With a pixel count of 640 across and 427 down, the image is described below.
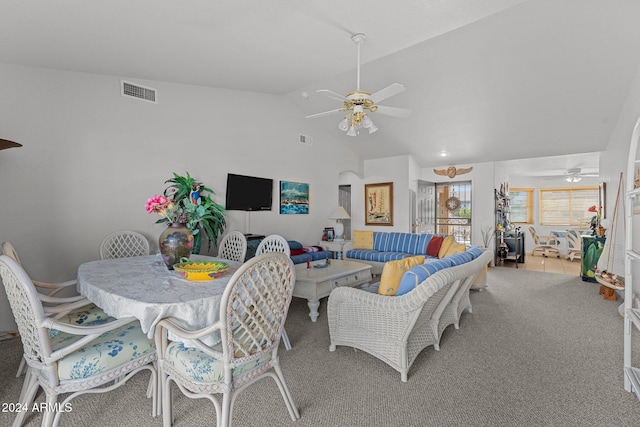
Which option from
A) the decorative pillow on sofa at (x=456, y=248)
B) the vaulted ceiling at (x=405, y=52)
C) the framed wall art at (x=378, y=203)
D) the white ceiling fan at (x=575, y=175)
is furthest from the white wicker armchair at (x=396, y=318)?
the white ceiling fan at (x=575, y=175)

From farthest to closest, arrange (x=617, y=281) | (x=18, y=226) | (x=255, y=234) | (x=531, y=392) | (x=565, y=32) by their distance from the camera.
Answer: (x=255, y=234), (x=617, y=281), (x=565, y=32), (x=18, y=226), (x=531, y=392)

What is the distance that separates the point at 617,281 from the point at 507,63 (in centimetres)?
300

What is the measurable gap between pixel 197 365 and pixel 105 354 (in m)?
0.52

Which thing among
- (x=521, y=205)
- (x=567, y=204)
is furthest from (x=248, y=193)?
(x=567, y=204)

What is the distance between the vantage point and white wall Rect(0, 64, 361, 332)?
315 centimetres

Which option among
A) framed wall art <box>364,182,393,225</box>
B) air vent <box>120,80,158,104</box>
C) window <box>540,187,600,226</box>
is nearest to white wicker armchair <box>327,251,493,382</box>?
air vent <box>120,80,158,104</box>

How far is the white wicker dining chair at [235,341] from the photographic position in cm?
151

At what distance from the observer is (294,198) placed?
6105mm

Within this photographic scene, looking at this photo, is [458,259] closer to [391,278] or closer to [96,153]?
[391,278]

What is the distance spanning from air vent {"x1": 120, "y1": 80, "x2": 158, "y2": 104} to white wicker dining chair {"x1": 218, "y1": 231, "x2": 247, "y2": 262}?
6.93 ft

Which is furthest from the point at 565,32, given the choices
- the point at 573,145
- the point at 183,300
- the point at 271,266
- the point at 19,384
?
the point at 19,384

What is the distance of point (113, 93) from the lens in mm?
3756

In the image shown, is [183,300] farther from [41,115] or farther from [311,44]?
[41,115]

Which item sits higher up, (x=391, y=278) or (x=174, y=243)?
(x=174, y=243)
